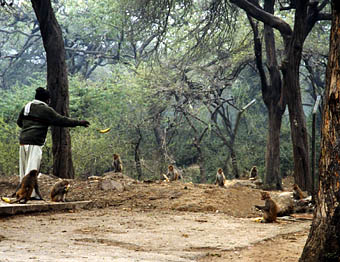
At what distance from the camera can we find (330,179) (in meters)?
5.05

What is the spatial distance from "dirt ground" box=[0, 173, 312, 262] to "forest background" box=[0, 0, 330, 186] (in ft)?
18.6

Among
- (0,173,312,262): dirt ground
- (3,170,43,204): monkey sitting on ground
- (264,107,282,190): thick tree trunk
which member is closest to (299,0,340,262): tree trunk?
(0,173,312,262): dirt ground

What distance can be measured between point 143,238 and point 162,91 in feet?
58.4

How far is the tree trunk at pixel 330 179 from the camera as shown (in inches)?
193

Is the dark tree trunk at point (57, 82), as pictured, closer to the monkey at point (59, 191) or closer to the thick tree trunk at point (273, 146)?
the monkey at point (59, 191)

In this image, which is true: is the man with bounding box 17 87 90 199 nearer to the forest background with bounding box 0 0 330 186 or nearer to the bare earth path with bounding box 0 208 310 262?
the bare earth path with bounding box 0 208 310 262

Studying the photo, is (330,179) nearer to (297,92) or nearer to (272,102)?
(297,92)

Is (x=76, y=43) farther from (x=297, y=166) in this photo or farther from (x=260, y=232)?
(x=260, y=232)

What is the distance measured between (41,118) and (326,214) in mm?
6613

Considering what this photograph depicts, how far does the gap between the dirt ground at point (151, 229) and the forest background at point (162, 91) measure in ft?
18.6

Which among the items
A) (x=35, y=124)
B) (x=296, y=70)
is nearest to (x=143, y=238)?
(x=35, y=124)

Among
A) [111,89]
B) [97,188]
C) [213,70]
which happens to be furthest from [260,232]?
[111,89]

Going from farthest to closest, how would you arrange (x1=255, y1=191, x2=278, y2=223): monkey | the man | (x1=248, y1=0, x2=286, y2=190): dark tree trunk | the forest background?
the forest background → (x1=248, y1=0, x2=286, y2=190): dark tree trunk → the man → (x1=255, y1=191, x2=278, y2=223): monkey

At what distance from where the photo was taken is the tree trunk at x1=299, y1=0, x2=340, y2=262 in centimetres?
491
